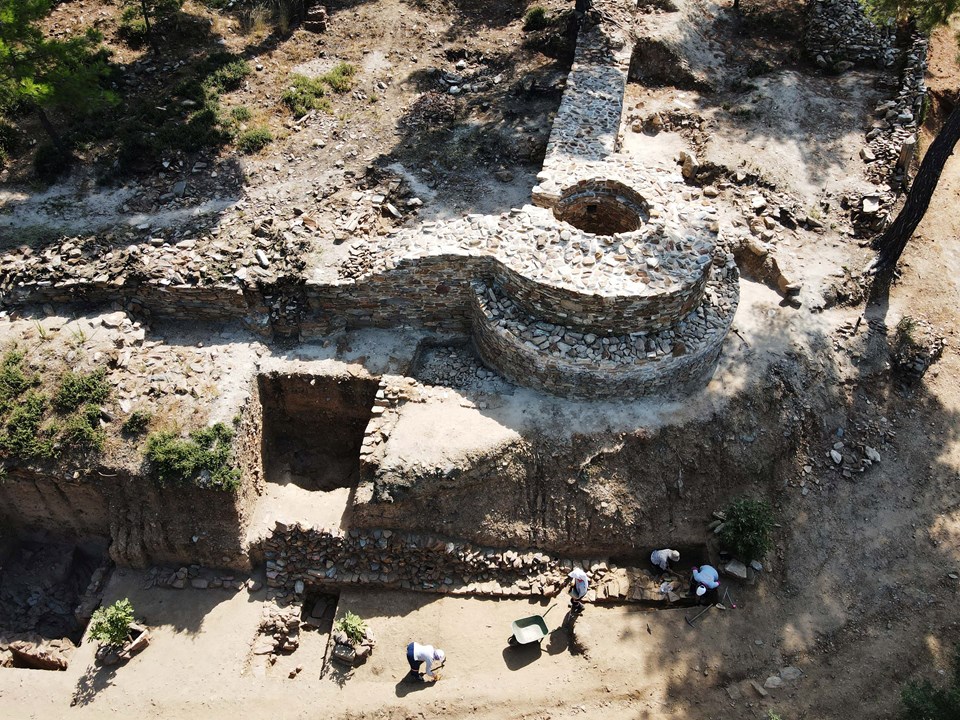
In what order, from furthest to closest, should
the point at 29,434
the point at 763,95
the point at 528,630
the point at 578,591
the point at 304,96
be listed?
1. the point at 763,95
2. the point at 304,96
3. the point at 29,434
4. the point at 578,591
5. the point at 528,630

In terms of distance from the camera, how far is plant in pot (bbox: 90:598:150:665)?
11.3m

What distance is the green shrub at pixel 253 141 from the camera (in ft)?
55.9

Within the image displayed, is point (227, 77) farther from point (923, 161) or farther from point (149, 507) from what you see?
point (923, 161)

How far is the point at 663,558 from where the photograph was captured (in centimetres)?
1220

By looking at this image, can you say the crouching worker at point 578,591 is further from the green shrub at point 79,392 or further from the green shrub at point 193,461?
the green shrub at point 79,392

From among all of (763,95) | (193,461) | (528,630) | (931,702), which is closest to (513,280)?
(528,630)

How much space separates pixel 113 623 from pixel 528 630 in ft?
23.8

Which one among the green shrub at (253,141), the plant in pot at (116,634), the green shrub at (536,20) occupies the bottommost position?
the plant in pot at (116,634)

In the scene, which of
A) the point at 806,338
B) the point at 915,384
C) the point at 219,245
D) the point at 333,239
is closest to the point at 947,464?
the point at 915,384

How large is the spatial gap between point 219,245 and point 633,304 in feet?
29.6

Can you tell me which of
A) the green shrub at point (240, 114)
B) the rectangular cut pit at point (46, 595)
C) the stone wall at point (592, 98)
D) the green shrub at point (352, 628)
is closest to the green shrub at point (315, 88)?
the green shrub at point (240, 114)

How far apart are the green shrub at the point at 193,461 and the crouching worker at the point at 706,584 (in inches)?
339

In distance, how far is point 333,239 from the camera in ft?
47.8

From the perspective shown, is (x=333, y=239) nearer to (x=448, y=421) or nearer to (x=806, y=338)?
(x=448, y=421)
